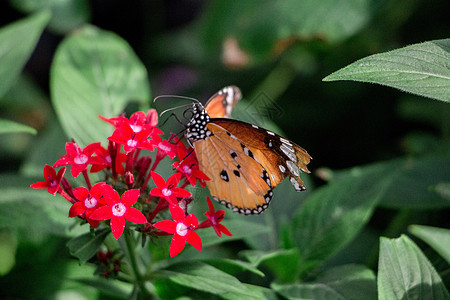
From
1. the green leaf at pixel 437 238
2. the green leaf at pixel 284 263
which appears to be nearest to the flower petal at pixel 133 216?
the green leaf at pixel 284 263

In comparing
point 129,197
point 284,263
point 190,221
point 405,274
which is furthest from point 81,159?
point 405,274

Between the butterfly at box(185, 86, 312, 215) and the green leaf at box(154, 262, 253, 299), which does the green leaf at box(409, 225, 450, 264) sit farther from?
the green leaf at box(154, 262, 253, 299)

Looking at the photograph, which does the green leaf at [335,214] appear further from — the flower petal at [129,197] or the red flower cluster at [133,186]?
the flower petal at [129,197]

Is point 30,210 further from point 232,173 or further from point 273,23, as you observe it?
point 273,23

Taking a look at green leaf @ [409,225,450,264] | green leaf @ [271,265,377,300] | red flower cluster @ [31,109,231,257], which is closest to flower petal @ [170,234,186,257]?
red flower cluster @ [31,109,231,257]

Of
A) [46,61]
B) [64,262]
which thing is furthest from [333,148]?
[46,61]

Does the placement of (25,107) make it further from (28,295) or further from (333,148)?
(333,148)
